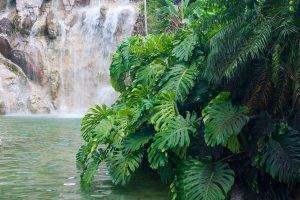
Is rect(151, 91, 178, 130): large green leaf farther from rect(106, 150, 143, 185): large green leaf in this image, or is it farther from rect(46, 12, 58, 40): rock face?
rect(46, 12, 58, 40): rock face

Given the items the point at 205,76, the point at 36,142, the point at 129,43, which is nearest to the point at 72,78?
the point at 36,142

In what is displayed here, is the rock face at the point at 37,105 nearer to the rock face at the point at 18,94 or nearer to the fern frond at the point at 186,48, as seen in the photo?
the rock face at the point at 18,94

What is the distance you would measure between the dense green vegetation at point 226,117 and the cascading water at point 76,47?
22.5m

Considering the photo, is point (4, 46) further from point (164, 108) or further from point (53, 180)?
point (164, 108)

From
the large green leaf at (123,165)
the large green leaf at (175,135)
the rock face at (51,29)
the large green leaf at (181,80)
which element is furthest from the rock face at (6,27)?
the large green leaf at (175,135)

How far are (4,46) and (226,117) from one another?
89.2 feet

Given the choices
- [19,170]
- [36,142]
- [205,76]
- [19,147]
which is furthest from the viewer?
[36,142]

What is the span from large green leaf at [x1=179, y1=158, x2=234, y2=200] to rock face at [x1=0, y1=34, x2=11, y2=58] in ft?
87.6

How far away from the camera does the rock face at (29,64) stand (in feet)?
98.2

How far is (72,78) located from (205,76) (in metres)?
25.1

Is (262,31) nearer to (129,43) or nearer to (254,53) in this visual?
(254,53)

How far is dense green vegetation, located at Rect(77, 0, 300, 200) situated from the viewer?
512 cm

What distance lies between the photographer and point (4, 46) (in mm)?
30031

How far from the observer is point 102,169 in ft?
27.5
